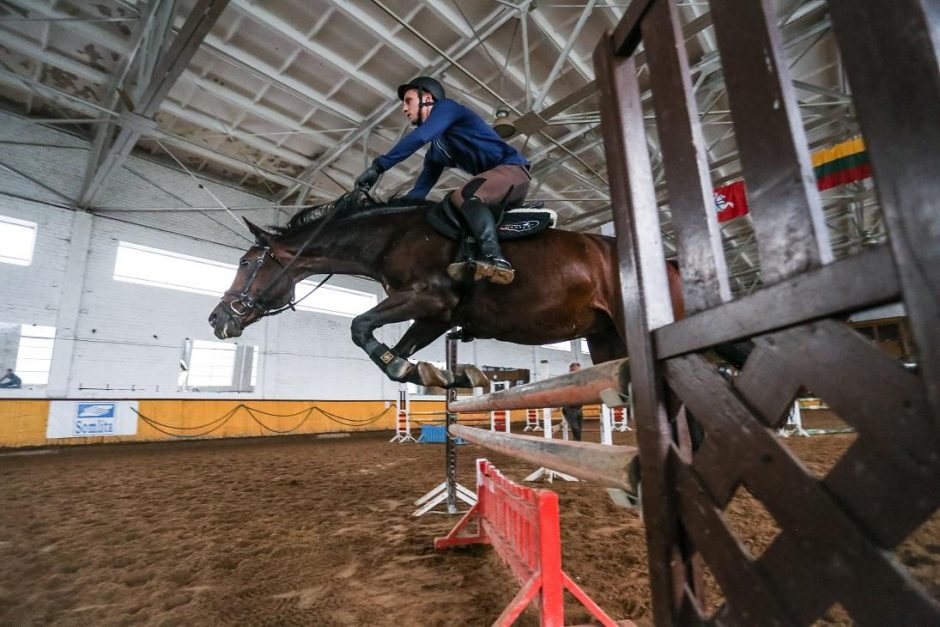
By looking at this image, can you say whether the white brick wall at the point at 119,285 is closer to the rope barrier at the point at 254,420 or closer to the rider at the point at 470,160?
the rope barrier at the point at 254,420

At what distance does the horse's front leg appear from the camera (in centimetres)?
237

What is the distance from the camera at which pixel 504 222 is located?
8.36 ft

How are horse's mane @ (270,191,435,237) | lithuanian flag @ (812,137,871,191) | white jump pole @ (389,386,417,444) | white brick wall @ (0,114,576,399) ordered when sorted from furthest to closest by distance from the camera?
white jump pole @ (389,386,417,444) → white brick wall @ (0,114,576,399) → lithuanian flag @ (812,137,871,191) → horse's mane @ (270,191,435,237)

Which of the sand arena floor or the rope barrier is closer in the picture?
the sand arena floor

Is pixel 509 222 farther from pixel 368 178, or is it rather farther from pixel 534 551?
pixel 534 551

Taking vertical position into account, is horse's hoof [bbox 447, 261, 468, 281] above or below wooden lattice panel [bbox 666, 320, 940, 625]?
above

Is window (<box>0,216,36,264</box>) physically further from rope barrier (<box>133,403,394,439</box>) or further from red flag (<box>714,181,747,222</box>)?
red flag (<box>714,181,747,222</box>)

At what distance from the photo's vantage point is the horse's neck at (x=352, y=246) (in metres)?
2.79

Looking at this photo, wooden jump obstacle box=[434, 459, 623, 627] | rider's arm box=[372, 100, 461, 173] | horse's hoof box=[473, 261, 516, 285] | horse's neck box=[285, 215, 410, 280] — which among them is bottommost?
wooden jump obstacle box=[434, 459, 623, 627]

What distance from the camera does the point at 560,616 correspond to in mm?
1442

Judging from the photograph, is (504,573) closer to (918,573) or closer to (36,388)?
(918,573)

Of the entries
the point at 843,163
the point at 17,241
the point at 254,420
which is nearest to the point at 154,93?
the point at 17,241

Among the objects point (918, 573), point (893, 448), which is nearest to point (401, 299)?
point (893, 448)

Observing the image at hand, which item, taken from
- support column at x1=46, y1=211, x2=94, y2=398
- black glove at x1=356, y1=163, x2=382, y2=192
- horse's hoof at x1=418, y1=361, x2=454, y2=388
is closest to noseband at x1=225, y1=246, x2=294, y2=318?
black glove at x1=356, y1=163, x2=382, y2=192
